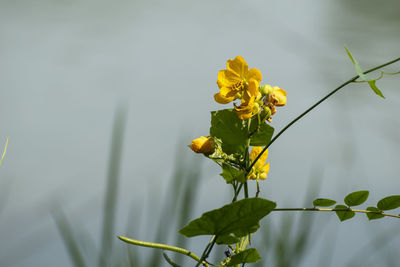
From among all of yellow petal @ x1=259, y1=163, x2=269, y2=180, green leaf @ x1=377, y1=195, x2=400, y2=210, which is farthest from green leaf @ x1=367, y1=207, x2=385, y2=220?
yellow petal @ x1=259, y1=163, x2=269, y2=180

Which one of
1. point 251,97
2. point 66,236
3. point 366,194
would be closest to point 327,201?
point 366,194

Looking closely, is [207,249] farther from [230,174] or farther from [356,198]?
[356,198]

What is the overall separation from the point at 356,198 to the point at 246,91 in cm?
18

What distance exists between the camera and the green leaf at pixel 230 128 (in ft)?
1.51

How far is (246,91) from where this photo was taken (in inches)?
18.8

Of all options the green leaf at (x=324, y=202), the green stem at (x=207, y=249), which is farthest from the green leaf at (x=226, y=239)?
the green leaf at (x=324, y=202)

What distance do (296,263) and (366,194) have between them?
0.59 m

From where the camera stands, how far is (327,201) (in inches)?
20.1

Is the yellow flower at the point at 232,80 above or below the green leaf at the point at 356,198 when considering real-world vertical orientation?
above

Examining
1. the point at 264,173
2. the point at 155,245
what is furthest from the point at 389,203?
the point at 155,245

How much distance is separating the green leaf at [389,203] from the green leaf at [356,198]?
0.06 ft

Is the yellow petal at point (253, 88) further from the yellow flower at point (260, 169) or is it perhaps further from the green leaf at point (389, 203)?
the green leaf at point (389, 203)

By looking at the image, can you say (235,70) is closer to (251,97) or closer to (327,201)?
(251,97)

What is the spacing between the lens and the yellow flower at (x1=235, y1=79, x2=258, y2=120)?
1.50 ft
